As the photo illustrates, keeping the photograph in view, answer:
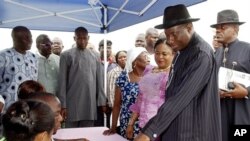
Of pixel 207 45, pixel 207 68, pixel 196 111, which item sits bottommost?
pixel 196 111

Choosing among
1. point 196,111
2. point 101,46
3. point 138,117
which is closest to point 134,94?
point 138,117

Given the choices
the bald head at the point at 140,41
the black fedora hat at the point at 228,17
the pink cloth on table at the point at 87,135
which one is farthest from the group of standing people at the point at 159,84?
the bald head at the point at 140,41

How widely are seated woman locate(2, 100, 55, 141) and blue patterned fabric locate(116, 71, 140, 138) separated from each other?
187 cm

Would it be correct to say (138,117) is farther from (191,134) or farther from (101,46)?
(101,46)

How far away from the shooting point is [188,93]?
203 cm

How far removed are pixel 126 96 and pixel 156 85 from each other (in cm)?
49

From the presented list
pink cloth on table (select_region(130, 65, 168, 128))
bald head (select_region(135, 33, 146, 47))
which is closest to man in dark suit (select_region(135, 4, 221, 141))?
pink cloth on table (select_region(130, 65, 168, 128))

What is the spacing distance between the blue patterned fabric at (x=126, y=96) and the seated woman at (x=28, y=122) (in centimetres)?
187

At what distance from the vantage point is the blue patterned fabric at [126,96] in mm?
3352

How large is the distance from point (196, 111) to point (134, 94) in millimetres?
1270

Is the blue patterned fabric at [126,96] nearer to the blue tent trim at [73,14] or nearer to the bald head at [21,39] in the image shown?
the bald head at [21,39]

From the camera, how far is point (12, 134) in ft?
4.66

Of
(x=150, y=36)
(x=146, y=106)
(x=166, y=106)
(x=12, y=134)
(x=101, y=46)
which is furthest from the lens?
(x=101, y=46)

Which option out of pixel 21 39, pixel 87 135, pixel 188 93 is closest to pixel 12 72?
pixel 21 39
